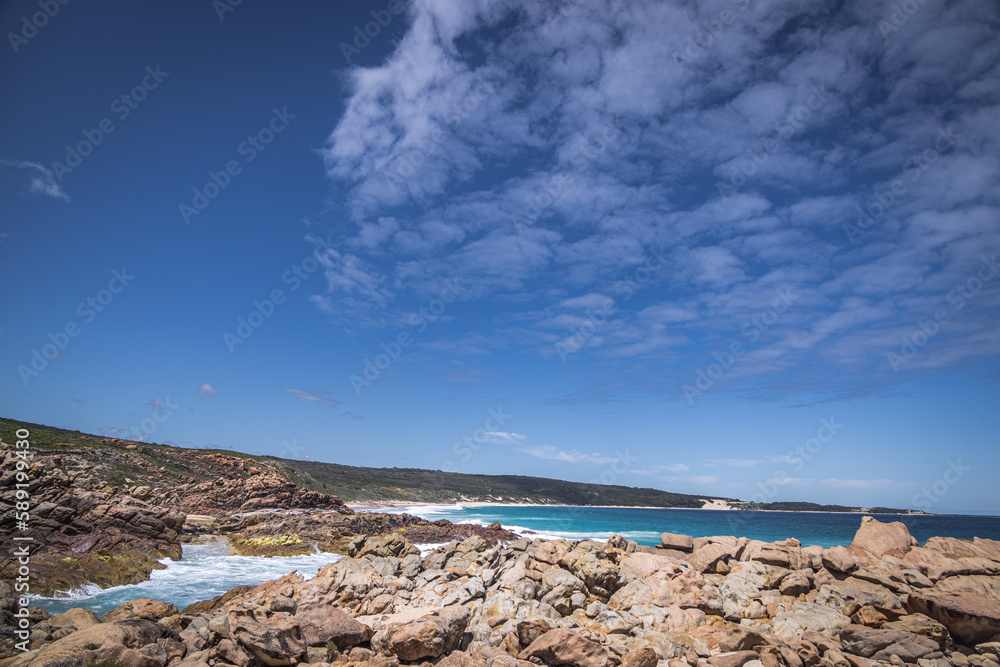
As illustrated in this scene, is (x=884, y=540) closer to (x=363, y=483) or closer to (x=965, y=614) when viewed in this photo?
(x=965, y=614)

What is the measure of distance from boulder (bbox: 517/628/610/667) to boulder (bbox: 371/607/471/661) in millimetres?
1739

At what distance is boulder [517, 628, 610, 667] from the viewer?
942cm

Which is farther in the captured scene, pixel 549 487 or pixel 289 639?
pixel 549 487

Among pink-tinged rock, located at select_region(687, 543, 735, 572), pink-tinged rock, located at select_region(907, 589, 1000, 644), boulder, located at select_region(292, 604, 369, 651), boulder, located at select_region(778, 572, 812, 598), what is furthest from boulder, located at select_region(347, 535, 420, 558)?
pink-tinged rock, located at select_region(907, 589, 1000, 644)

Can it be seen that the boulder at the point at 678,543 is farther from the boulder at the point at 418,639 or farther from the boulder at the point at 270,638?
the boulder at the point at 270,638

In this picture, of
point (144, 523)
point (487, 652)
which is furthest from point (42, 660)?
point (144, 523)

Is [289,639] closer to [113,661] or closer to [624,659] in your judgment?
[113,661]

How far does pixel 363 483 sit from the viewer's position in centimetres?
9188

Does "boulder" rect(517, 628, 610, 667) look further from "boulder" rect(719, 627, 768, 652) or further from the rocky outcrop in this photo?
the rocky outcrop

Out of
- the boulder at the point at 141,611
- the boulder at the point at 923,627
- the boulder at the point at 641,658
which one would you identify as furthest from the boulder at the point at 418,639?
the boulder at the point at 923,627

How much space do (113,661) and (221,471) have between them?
50974mm

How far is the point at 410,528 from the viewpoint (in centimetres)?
3534

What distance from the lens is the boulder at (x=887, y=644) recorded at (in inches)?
377

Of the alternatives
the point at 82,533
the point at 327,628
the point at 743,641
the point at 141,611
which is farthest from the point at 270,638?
the point at 82,533
